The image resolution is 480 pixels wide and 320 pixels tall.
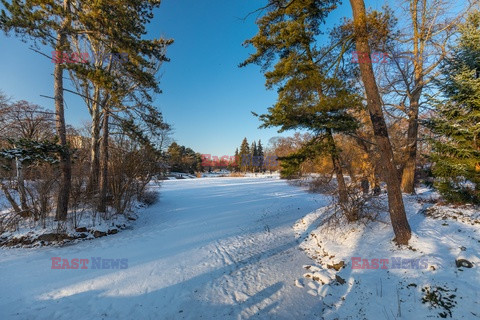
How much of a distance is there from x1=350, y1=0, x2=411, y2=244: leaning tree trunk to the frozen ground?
2.43 metres

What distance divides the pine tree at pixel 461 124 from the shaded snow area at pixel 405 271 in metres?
0.70

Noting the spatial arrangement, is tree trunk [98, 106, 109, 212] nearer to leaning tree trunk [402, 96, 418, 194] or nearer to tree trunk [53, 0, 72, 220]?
tree trunk [53, 0, 72, 220]

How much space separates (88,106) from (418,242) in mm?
A: 13707

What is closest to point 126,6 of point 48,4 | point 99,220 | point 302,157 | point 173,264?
point 48,4

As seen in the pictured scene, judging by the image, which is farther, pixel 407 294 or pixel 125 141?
pixel 125 141

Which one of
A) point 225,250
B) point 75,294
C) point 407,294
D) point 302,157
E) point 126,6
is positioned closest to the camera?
point 407,294

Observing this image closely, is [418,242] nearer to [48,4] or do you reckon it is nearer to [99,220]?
[99,220]

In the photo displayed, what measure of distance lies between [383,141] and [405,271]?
8.70 ft

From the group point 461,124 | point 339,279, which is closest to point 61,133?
point 339,279

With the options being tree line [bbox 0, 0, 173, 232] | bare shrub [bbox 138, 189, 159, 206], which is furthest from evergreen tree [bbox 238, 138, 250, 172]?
tree line [bbox 0, 0, 173, 232]

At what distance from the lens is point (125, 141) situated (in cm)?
1212

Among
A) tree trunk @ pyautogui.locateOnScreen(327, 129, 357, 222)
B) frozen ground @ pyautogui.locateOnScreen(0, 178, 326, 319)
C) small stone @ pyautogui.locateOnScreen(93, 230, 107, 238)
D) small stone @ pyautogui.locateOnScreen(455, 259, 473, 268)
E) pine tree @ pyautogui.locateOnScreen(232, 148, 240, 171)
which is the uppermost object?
→ pine tree @ pyautogui.locateOnScreen(232, 148, 240, 171)

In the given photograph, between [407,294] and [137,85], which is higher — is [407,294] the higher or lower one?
the lower one

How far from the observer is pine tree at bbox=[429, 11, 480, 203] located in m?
4.46
